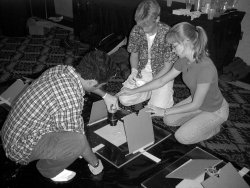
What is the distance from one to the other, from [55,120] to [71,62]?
9.83ft

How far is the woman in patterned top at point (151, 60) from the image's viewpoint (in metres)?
2.42

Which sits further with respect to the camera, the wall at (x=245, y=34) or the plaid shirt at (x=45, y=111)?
the wall at (x=245, y=34)

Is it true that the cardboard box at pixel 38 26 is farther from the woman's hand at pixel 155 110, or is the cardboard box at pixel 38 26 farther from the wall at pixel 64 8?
the woman's hand at pixel 155 110

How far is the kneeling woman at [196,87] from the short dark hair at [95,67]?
0.54 metres

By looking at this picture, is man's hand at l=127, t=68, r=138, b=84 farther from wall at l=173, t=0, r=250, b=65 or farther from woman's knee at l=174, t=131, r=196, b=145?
wall at l=173, t=0, r=250, b=65

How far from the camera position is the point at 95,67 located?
4.80 feet

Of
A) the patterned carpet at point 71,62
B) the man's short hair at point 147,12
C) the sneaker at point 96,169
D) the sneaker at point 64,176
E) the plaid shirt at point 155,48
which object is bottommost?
the patterned carpet at point 71,62

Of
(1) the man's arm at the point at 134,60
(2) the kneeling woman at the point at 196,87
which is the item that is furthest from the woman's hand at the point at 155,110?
(1) the man's arm at the point at 134,60

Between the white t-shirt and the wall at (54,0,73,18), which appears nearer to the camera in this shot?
the white t-shirt

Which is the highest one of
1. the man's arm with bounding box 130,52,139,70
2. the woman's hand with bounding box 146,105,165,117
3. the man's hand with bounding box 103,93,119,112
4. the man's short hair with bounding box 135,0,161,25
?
the man's short hair with bounding box 135,0,161,25

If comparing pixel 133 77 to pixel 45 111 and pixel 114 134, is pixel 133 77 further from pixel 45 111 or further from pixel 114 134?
pixel 45 111

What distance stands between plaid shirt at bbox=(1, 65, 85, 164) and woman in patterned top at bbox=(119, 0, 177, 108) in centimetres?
110

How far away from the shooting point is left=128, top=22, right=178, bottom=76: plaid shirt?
2412 mm

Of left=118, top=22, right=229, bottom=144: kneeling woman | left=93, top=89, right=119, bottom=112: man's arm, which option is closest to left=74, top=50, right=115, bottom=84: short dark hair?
left=93, top=89, right=119, bottom=112: man's arm
